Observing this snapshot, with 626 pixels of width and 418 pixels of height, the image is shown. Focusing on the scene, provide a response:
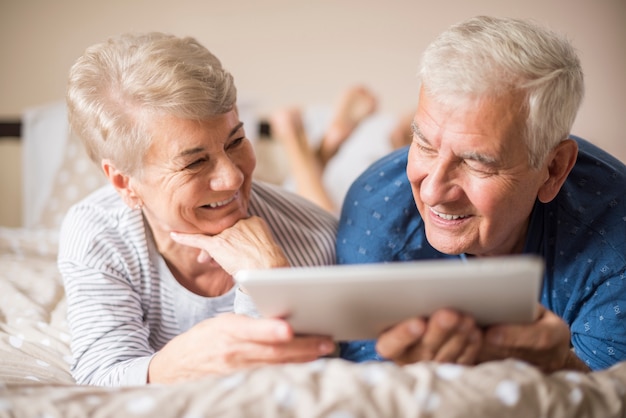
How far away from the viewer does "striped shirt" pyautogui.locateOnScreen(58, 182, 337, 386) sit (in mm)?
1464

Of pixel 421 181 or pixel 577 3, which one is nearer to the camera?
pixel 421 181

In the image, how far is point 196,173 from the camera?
4.76 feet

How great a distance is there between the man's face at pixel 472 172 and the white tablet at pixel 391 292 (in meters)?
0.29

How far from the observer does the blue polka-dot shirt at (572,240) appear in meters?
1.38

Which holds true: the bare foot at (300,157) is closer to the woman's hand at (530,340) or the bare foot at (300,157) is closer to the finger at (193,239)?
the finger at (193,239)

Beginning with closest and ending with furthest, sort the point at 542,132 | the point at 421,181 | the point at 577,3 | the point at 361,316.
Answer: the point at 361,316 < the point at 542,132 < the point at 421,181 < the point at 577,3

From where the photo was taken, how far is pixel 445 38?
1.31 meters

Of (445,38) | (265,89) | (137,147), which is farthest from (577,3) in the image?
(137,147)

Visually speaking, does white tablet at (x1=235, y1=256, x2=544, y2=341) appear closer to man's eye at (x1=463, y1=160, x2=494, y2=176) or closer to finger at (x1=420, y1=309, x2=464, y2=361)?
finger at (x1=420, y1=309, x2=464, y2=361)

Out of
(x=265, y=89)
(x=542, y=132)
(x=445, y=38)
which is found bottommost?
(x=265, y=89)

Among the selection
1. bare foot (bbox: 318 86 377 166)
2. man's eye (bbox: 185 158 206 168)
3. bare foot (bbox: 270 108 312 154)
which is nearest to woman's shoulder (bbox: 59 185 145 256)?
man's eye (bbox: 185 158 206 168)

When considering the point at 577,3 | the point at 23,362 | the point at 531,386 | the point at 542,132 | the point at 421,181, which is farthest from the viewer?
the point at 577,3

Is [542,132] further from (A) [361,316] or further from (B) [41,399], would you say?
(B) [41,399]

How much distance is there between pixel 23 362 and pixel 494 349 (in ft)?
3.28
